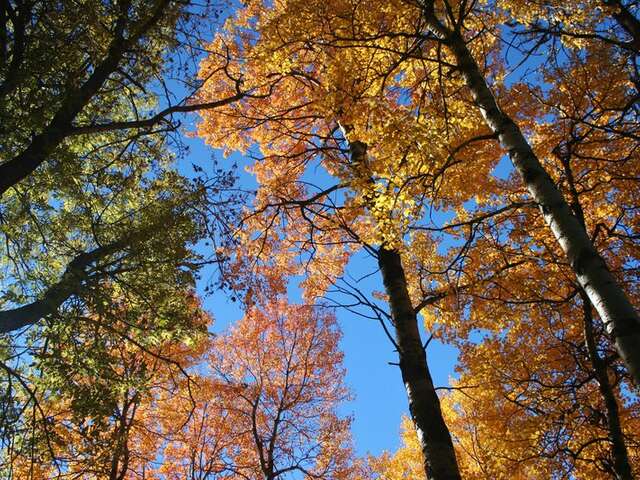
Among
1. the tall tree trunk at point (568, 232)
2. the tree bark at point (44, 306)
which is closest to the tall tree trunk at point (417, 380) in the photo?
the tall tree trunk at point (568, 232)

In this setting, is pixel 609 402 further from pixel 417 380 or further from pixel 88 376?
pixel 88 376

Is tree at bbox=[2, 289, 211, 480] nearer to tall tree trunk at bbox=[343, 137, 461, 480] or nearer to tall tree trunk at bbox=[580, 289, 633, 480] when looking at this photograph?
tall tree trunk at bbox=[343, 137, 461, 480]

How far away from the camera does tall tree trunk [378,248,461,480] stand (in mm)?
3953

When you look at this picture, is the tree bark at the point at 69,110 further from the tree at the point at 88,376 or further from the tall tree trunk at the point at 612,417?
the tall tree trunk at the point at 612,417

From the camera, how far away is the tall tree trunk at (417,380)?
396 centimetres

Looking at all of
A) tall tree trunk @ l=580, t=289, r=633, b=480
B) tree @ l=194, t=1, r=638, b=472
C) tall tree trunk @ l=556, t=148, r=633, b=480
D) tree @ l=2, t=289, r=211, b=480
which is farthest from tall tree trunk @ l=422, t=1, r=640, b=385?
tree @ l=2, t=289, r=211, b=480

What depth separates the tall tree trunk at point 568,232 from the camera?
7.58 ft

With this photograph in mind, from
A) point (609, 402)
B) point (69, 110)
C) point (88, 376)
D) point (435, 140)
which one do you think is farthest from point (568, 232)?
point (88, 376)

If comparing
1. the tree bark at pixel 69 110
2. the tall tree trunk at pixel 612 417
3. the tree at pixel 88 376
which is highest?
the tree bark at pixel 69 110

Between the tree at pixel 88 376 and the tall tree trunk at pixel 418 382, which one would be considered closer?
the tall tree trunk at pixel 418 382

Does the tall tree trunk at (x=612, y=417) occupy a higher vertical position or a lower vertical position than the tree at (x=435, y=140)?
lower

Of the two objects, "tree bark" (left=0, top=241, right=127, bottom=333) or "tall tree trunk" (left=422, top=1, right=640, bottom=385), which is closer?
"tall tree trunk" (left=422, top=1, right=640, bottom=385)

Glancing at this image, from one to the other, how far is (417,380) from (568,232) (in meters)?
2.41

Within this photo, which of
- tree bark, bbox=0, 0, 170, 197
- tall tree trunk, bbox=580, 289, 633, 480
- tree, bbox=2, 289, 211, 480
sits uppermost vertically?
tree bark, bbox=0, 0, 170, 197
